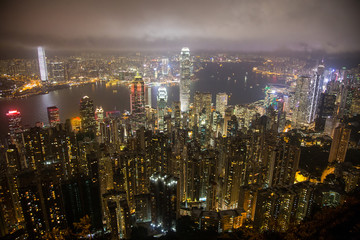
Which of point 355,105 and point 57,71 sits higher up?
point 57,71

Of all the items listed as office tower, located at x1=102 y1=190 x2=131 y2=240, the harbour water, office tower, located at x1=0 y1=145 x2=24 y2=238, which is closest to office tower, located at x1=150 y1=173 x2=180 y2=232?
office tower, located at x1=102 y1=190 x2=131 y2=240

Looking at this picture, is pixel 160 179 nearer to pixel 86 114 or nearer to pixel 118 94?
pixel 86 114

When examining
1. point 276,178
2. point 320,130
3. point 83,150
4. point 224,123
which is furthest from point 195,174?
point 320,130

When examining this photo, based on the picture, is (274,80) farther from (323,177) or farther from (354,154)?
(323,177)

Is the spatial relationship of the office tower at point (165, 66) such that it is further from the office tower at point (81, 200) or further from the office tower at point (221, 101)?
the office tower at point (81, 200)

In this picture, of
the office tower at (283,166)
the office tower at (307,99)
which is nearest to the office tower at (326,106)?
the office tower at (307,99)

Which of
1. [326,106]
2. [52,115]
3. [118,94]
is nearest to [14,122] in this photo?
[52,115]

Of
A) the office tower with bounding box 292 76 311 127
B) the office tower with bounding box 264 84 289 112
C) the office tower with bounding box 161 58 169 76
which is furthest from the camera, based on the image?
the office tower with bounding box 161 58 169 76

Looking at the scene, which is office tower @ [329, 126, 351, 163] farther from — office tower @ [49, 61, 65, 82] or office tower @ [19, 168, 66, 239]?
office tower @ [49, 61, 65, 82]
